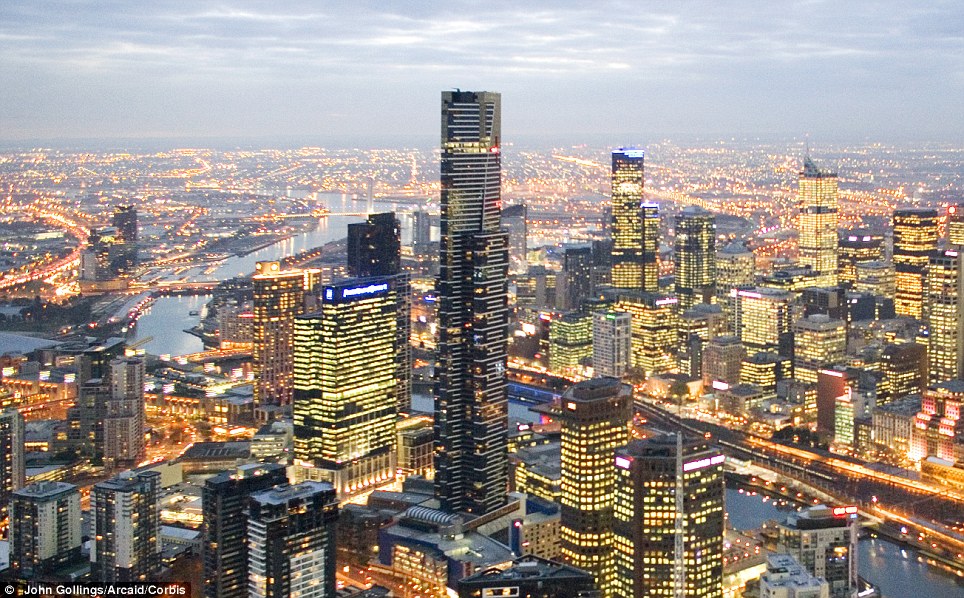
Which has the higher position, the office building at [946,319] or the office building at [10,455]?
the office building at [946,319]

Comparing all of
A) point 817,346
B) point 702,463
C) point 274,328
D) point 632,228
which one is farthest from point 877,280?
point 702,463

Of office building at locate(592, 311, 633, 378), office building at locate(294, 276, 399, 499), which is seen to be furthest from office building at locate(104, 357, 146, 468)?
office building at locate(592, 311, 633, 378)

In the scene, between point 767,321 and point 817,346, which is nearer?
point 817,346

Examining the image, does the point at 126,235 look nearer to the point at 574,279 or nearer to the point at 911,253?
the point at 574,279

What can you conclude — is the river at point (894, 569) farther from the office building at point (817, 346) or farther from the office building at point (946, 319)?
the office building at point (817, 346)

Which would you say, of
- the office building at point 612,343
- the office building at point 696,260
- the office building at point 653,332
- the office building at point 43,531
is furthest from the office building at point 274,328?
the office building at point 696,260

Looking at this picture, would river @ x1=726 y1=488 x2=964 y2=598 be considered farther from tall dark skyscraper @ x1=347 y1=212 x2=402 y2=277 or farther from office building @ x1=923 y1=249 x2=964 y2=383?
tall dark skyscraper @ x1=347 y1=212 x2=402 y2=277
